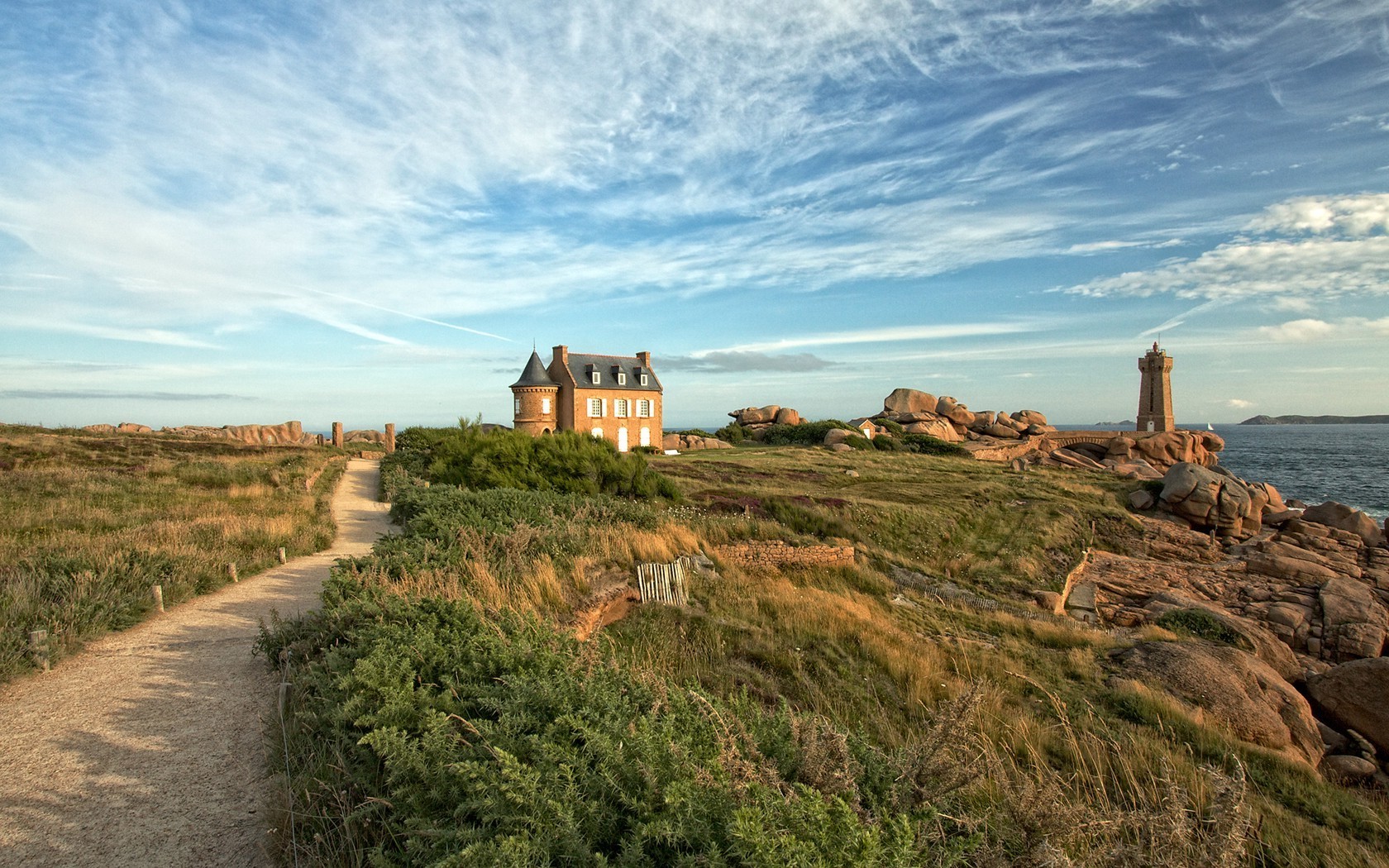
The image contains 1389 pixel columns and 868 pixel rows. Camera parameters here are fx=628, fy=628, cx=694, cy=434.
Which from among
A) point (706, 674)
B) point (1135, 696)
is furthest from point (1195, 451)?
point (706, 674)

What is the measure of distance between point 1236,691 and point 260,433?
5306 cm

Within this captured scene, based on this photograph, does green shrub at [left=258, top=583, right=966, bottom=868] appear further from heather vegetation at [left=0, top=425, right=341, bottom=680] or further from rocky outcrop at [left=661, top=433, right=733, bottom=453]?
rocky outcrop at [left=661, top=433, right=733, bottom=453]

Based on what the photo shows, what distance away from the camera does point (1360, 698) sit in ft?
29.0

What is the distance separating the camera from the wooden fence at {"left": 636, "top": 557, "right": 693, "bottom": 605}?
1024 cm

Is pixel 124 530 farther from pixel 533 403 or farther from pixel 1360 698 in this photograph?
pixel 533 403

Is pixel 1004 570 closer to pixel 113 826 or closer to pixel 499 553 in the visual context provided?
pixel 499 553

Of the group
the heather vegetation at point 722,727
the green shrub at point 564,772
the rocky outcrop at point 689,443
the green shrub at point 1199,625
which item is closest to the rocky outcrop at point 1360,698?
the green shrub at point 1199,625

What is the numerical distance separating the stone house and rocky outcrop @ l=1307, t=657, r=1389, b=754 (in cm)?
3107

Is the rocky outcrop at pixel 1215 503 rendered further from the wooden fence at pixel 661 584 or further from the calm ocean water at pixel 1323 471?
the wooden fence at pixel 661 584

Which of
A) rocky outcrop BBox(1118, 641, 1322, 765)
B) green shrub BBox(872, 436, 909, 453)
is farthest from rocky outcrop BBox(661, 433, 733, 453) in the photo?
rocky outcrop BBox(1118, 641, 1322, 765)

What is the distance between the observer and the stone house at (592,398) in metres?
38.0

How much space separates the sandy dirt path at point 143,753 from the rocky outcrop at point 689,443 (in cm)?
3624

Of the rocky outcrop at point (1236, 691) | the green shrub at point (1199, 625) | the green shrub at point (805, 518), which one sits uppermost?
the green shrub at point (805, 518)

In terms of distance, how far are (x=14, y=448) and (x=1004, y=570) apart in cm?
3845
